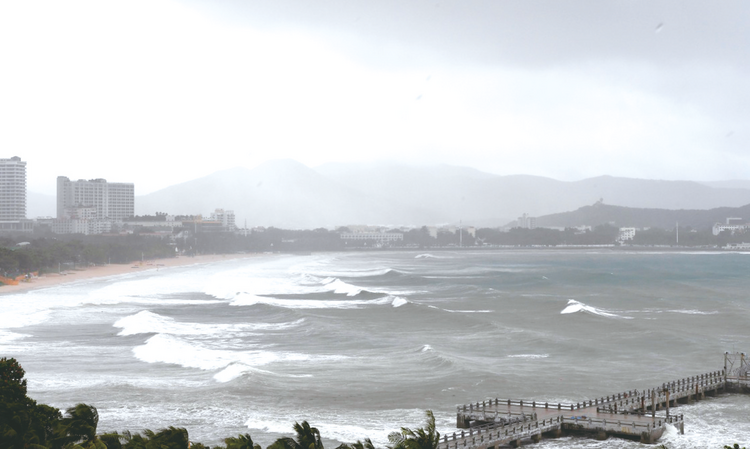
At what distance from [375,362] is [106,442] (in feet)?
78.0

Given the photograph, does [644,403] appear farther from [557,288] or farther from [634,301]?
[557,288]

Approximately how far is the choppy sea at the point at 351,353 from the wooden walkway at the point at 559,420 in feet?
1.83

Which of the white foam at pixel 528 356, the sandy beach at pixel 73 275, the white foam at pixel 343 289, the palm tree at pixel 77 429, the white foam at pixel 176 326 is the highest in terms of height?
the palm tree at pixel 77 429

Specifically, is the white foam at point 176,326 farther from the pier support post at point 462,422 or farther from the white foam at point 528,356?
the pier support post at point 462,422

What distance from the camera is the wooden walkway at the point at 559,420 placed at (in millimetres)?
26219

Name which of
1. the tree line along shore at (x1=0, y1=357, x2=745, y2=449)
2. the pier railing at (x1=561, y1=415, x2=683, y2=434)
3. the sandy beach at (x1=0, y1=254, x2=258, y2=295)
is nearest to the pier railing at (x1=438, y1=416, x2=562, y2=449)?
the pier railing at (x1=561, y1=415, x2=683, y2=434)

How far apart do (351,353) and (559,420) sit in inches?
663

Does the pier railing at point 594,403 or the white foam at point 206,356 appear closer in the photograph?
the pier railing at point 594,403

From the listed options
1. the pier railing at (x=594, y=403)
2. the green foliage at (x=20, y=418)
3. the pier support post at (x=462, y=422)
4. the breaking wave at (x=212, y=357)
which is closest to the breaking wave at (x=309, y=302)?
the breaking wave at (x=212, y=357)

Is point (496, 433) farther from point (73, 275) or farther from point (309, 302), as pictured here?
point (73, 275)

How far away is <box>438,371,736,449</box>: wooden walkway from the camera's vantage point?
86.0ft

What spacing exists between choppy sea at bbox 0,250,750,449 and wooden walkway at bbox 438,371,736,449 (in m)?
0.56

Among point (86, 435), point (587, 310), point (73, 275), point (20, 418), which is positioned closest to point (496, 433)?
point (86, 435)

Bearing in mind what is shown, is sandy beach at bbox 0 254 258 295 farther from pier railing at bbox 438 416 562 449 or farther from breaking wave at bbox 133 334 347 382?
pier railing at bbox 438 416 562 449
